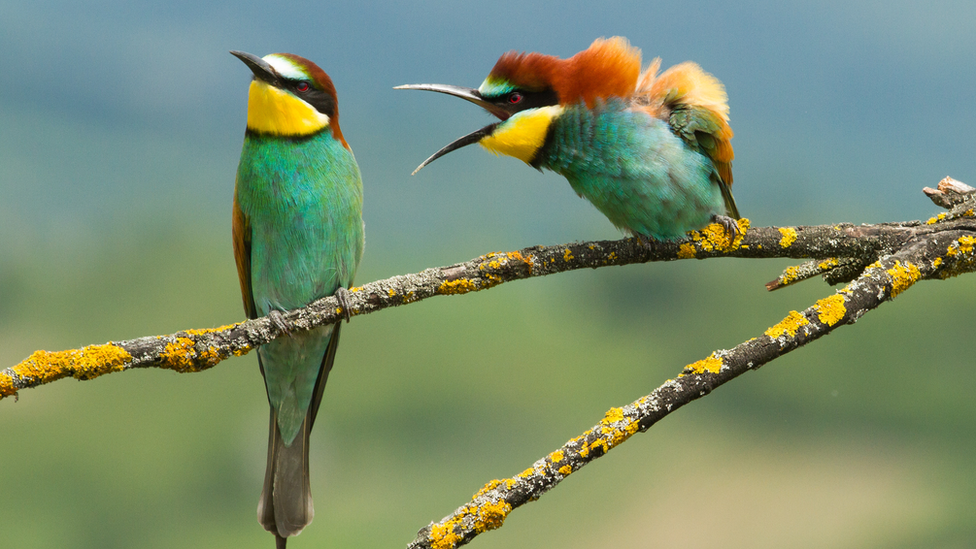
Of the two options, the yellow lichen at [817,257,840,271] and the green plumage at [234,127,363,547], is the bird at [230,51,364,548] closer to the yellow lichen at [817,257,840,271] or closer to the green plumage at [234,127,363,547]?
the green plumage at [234,127,363,547]

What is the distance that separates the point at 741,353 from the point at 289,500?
1.17m

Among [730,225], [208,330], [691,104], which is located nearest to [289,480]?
[208,330]

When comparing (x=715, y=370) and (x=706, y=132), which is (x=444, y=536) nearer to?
(x=715, y=370)

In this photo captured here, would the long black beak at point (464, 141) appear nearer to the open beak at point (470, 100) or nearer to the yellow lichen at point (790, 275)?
the open beak at point (470, 100)


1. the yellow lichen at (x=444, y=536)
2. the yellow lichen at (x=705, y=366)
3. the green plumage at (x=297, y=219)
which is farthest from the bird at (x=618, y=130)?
the yellow lichen at (x=444, y=536)

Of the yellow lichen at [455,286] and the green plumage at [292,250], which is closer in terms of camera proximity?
the yellow lichen at [455,286]

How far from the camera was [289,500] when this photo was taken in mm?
1753

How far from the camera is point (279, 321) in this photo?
4.41 feet

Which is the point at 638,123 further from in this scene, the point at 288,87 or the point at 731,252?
the point at 288,87

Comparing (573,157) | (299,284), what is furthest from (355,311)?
(573,157)

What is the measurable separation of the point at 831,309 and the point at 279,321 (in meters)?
1.04

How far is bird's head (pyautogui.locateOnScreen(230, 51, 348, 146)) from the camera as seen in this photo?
64.3 inches

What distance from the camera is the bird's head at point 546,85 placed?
1.56 meters

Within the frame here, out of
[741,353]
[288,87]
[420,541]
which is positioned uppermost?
[288,87]
